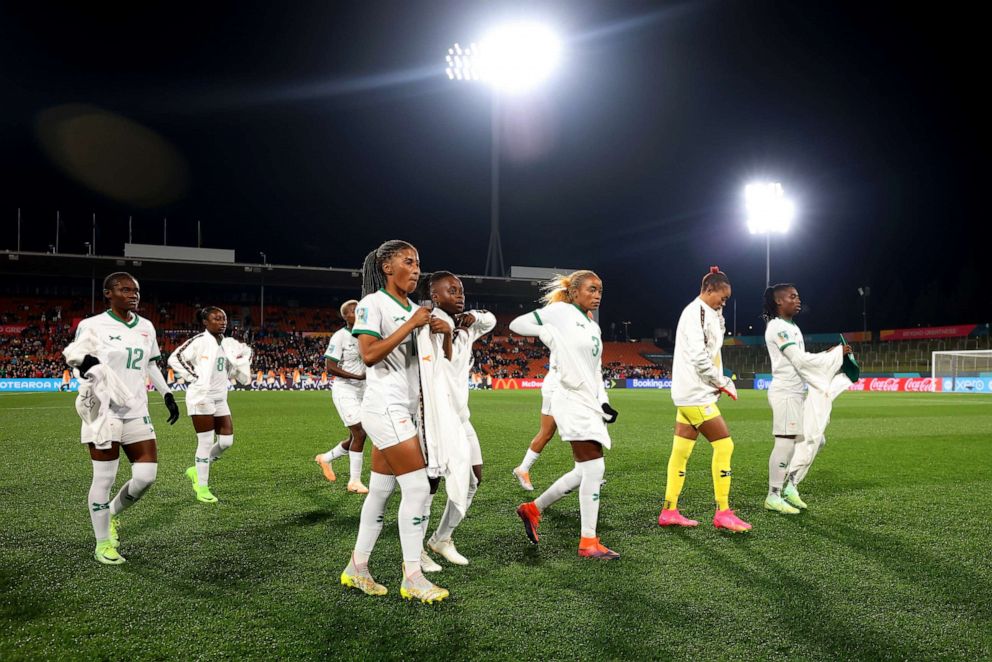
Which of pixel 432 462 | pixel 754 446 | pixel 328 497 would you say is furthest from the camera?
pixel 754 446

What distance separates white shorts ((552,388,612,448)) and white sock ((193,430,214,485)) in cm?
426

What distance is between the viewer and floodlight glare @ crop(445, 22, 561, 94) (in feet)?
124

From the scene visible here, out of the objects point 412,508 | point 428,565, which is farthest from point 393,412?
point 428,565

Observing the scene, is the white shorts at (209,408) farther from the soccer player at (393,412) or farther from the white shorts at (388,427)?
the white shorts at (388,427)

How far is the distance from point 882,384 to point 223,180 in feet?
161

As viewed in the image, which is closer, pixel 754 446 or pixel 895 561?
pixel 895 561

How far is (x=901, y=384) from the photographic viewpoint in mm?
37062

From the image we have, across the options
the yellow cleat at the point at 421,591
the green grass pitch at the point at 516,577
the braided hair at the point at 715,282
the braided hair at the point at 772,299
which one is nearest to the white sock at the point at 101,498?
the green grass pitch at the point at 516,577

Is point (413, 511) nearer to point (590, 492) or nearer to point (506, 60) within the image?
point (590, 492)

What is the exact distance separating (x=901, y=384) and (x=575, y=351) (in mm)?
40110

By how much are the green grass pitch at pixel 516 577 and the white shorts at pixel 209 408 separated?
93 cm

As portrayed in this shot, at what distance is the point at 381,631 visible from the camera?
3242 millimetres

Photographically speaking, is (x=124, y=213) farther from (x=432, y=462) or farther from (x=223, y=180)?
(x=432, y=462)

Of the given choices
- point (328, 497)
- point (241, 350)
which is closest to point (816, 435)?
point (328, 497)
